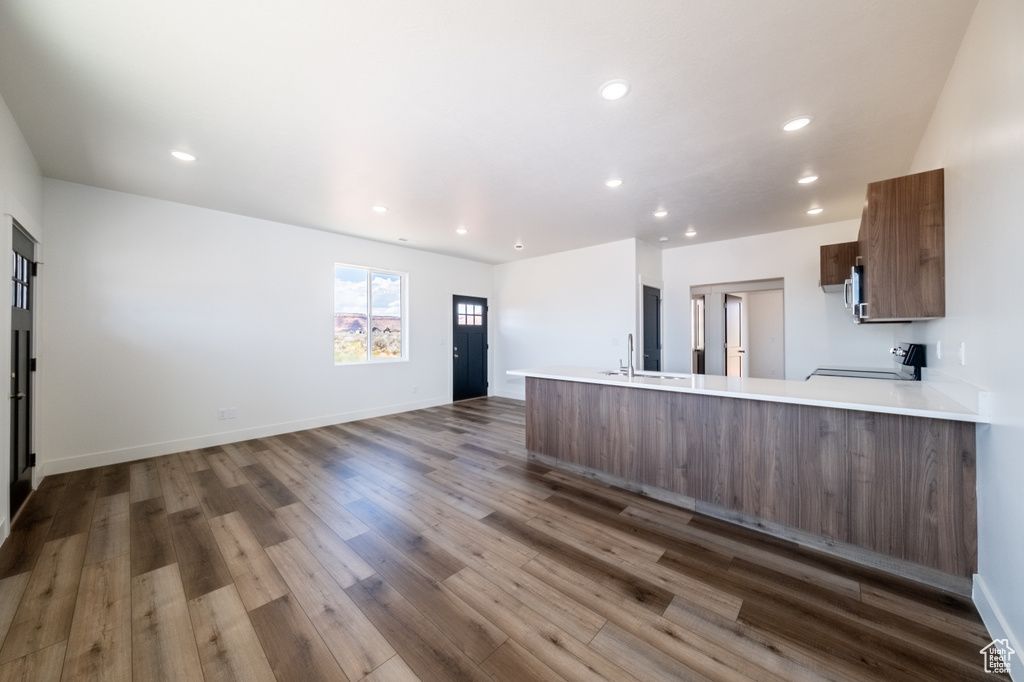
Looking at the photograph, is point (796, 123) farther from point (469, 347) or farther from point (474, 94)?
point (469, 347)

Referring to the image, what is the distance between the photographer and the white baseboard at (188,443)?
3.61 meters

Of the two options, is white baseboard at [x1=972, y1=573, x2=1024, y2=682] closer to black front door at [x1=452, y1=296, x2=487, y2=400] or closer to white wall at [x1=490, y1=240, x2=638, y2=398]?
white wall at [x1=490, y1=240, x2=638, y2=398]

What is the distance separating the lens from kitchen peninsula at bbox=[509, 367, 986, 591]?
1897 mm

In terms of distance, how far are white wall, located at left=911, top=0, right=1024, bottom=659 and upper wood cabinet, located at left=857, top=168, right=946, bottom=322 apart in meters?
0.12

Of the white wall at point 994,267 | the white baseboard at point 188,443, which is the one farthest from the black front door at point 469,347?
the white wall at point 994,267

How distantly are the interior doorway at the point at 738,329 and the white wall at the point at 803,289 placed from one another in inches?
7.0

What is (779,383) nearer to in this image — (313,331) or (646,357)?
(646,357)

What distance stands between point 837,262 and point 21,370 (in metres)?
7.88

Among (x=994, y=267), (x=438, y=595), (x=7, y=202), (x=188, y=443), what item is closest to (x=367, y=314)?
(x=188, y=443)

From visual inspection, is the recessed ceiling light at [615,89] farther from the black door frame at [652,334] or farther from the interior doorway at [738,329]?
the interior doorway at [738,329]

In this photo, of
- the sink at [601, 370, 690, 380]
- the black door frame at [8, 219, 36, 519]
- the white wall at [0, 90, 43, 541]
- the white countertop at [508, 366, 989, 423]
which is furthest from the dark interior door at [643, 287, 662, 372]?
the black door frame at [8, 219, 36, 519]

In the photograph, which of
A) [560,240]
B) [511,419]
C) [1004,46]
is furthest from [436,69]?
[511,419]

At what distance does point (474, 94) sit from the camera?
227 centimetres

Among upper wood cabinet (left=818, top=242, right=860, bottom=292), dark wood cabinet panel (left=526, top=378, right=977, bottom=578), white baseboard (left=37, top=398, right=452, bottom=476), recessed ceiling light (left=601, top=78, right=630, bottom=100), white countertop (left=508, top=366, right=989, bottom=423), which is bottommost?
white baseboard (left=37, top=398, right=452, bottom=476)
